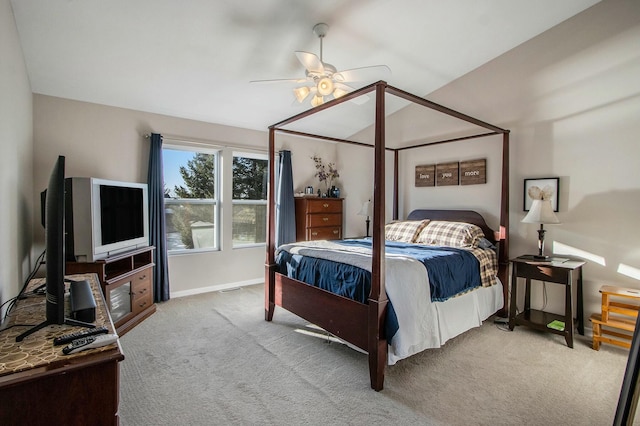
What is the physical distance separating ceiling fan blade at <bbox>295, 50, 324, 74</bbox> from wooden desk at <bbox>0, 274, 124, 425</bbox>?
7.62ft

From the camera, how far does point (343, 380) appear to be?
2.33 metres

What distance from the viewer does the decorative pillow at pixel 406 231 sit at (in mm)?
3930

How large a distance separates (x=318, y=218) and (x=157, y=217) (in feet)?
7.74

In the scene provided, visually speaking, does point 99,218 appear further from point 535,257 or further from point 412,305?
point 535,257

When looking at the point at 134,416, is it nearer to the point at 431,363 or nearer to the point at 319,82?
the point at 431,363

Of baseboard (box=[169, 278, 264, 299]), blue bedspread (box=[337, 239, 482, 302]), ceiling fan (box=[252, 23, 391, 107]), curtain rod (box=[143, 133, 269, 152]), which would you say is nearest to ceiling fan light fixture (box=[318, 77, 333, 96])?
ceiling fan (box=[252, 23, 391, 107])

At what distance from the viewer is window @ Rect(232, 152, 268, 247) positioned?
486 cm

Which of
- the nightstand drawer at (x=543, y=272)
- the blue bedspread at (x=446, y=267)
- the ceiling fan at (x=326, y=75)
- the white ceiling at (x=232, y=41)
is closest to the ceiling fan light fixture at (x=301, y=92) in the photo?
the ceiling fan at (x=326, y=75)

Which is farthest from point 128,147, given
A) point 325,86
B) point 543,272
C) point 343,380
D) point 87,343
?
point 543,272

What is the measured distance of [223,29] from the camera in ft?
9.16

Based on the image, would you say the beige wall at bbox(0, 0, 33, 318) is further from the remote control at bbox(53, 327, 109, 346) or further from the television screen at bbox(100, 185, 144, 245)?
the remote control at bbox(53, 327, 109, 346)

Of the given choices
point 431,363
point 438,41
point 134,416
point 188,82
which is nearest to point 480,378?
point 431,363

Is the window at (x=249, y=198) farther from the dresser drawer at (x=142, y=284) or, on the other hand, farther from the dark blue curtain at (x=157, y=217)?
the dresser drawer at (x=142, y=284)

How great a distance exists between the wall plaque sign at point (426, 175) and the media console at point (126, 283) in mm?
3624
